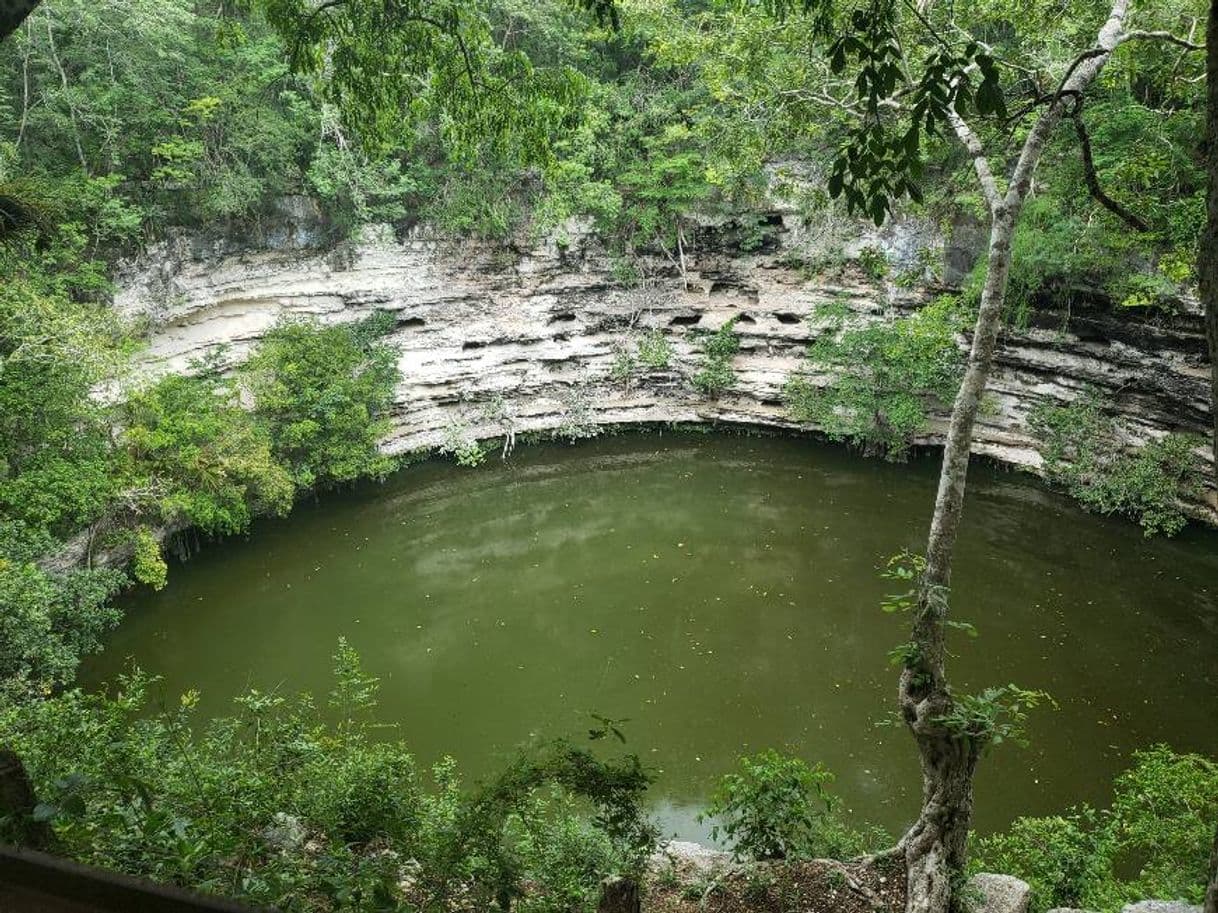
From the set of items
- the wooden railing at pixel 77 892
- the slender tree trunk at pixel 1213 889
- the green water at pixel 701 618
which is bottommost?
the green water at pixel 701 618

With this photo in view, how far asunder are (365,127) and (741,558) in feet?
27.9

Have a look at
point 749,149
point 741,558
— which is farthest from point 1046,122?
point 741,558

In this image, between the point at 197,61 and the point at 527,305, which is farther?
the point at 527,305

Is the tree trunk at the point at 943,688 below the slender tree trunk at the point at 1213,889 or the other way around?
below

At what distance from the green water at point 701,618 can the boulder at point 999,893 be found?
238 cm

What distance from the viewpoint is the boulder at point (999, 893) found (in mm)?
4109

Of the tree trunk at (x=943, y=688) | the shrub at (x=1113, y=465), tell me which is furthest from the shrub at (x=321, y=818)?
the shrub at (x=1113, y=465)

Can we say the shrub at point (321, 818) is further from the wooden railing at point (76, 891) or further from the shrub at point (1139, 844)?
the shrub at point (1139, 844)

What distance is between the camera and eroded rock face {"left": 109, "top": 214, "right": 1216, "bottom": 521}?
41.8ft

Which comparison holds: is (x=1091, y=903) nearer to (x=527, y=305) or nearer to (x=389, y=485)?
(x=389, y=485)

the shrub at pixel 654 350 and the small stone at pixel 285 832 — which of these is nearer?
the small stone at pixel 285 832

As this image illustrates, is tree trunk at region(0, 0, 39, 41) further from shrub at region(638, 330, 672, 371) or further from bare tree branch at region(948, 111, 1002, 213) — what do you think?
shrub at region(638, 330, 672, 371)

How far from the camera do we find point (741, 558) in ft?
36.6

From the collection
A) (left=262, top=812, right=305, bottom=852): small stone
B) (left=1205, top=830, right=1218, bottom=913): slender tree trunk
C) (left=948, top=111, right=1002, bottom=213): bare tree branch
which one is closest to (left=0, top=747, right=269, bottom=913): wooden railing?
(left=1205, top=830, right=1218, bottom=913): slender tree trunk
